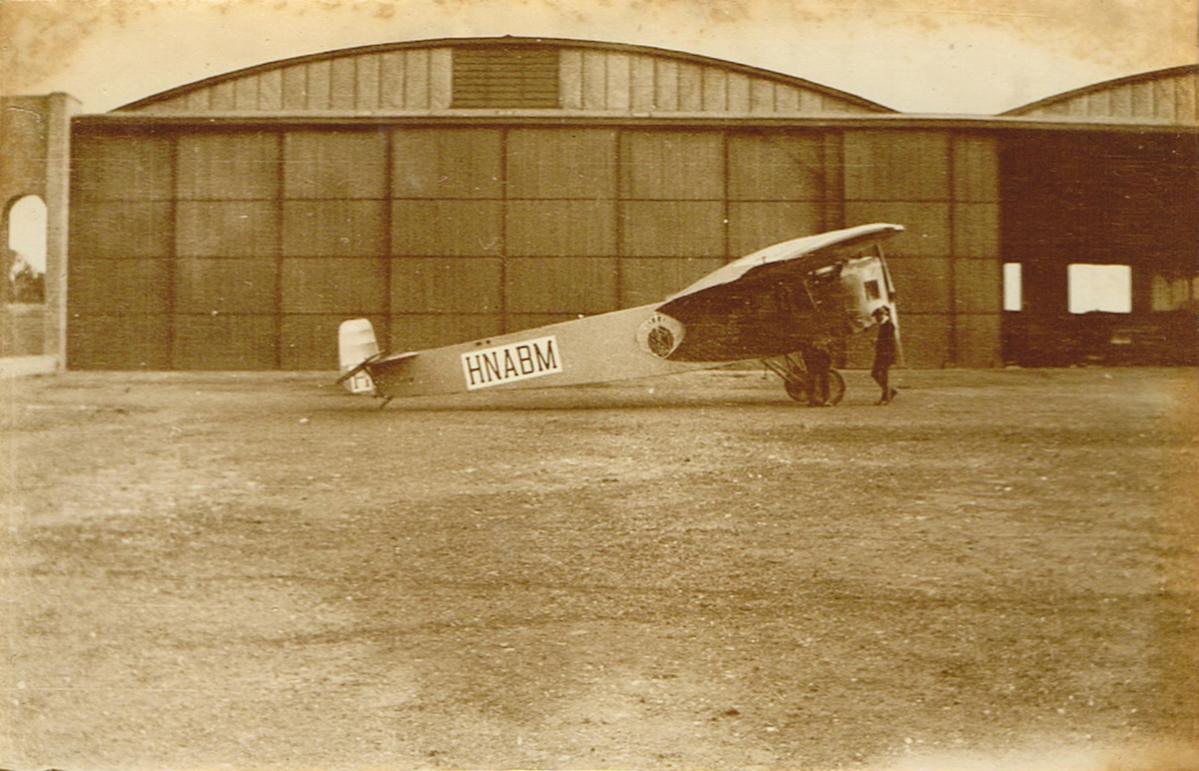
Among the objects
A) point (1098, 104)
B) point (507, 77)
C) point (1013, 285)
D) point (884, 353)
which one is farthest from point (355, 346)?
point (1098, 104)

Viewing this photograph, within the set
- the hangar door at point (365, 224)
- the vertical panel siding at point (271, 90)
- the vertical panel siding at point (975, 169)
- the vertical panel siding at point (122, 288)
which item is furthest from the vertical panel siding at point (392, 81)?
the vertical panel siding at point (975, 169)

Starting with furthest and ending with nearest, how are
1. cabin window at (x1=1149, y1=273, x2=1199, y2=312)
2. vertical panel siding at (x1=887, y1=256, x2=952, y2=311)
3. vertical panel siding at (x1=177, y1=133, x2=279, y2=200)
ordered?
vertical panel siding at (x1=177, y1=133, x2=279, y2=200) → vertical panel siding at (x1=887, y1=256, x2=952, y2=311) → cabin window at (x1=1149, y1=273, x2=1199, y2=312)

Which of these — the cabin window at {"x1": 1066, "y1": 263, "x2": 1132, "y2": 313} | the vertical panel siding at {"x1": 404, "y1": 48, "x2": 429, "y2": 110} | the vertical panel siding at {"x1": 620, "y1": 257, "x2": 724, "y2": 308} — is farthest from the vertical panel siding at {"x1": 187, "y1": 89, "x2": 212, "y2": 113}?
the cabin window at {"x1": 1066, "y1": 263, "x2": 1132, "y2": 313}

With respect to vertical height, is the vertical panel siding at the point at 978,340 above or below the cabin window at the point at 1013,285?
below

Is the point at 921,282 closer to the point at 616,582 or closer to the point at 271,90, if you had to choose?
the point at 616,582

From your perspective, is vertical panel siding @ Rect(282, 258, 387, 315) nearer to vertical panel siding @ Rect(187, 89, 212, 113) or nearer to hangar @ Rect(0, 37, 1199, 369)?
hangar @ Rect(0, 37, 1199, 369)

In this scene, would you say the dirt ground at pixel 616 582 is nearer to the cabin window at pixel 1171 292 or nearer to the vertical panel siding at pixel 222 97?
the cabin window at pixel 1171 292

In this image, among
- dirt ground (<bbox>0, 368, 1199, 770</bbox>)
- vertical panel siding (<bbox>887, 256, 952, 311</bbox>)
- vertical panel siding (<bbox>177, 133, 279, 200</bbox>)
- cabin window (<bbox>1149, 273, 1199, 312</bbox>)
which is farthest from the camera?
vertical panel siding (<bbox>177, 133, 279, 200</bbox>)
